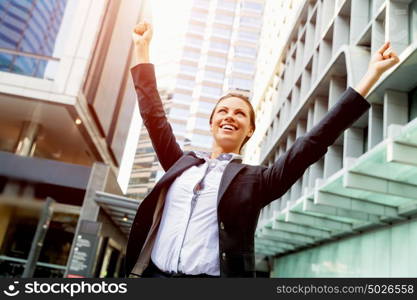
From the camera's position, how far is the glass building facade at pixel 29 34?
Answer: 14.6 meters

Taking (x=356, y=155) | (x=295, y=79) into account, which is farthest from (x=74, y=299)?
(x=295, y=79)

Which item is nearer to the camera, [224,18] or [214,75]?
[214,75]

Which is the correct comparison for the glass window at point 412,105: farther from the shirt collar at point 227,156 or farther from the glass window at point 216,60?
the glass window at point 216,60

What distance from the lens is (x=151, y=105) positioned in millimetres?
1985

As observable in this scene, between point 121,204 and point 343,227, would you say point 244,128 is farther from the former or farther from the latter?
point 121,204

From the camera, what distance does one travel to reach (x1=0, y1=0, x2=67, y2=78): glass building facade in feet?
47.8

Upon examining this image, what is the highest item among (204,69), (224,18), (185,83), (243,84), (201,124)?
(224,18)

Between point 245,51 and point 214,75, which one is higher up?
point 245,51

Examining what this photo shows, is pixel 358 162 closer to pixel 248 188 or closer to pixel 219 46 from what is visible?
pixel 248 188

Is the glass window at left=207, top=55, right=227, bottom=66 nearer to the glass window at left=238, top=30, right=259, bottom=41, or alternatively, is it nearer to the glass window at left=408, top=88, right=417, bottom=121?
the glass window at left=238, top=30, right=259, bottom=41

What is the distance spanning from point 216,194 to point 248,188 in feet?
0.44

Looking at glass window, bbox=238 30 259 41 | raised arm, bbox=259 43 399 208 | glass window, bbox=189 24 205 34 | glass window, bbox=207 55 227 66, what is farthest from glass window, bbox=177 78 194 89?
raised arm, bbox=259 43 399 208

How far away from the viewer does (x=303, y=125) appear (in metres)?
17.8

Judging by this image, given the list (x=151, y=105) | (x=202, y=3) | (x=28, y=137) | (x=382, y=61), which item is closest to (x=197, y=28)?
(x=202, y=3)
